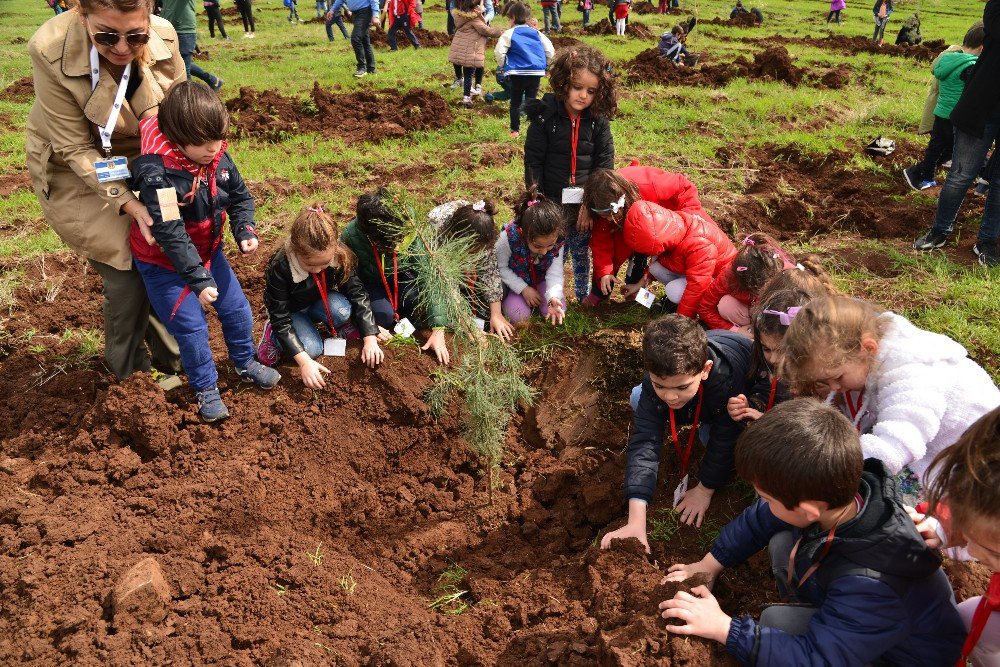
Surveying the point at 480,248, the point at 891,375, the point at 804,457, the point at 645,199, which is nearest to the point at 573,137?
the point at 645,199

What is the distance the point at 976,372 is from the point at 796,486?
114 cm

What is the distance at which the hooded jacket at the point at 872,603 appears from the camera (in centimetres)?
204

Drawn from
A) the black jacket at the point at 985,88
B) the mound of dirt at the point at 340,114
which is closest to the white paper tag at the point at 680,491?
the black jacket at the point at 985,88

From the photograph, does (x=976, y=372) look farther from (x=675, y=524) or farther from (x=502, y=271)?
(x=502, y=271)

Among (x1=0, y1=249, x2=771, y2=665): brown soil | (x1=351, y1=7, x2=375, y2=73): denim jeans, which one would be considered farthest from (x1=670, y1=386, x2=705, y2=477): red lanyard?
(x1=351, y1=7, x2=375, y2=73): denim jeans

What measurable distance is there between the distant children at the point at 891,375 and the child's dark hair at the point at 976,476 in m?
0.61

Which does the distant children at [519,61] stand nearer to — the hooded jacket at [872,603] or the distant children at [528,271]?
the distant children at [528,271]

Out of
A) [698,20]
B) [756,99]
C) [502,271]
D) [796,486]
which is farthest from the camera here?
[698,20]

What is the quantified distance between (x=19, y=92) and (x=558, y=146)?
35.4 feet

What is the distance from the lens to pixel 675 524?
126 inches

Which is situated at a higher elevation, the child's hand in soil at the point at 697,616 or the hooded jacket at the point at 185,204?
the hooded jacket at the point at 185,204

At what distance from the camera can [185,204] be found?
331cm

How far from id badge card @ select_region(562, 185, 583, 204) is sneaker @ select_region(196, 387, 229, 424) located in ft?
8.44

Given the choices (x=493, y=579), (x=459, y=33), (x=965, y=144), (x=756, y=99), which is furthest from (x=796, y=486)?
(x=459, y=33)
